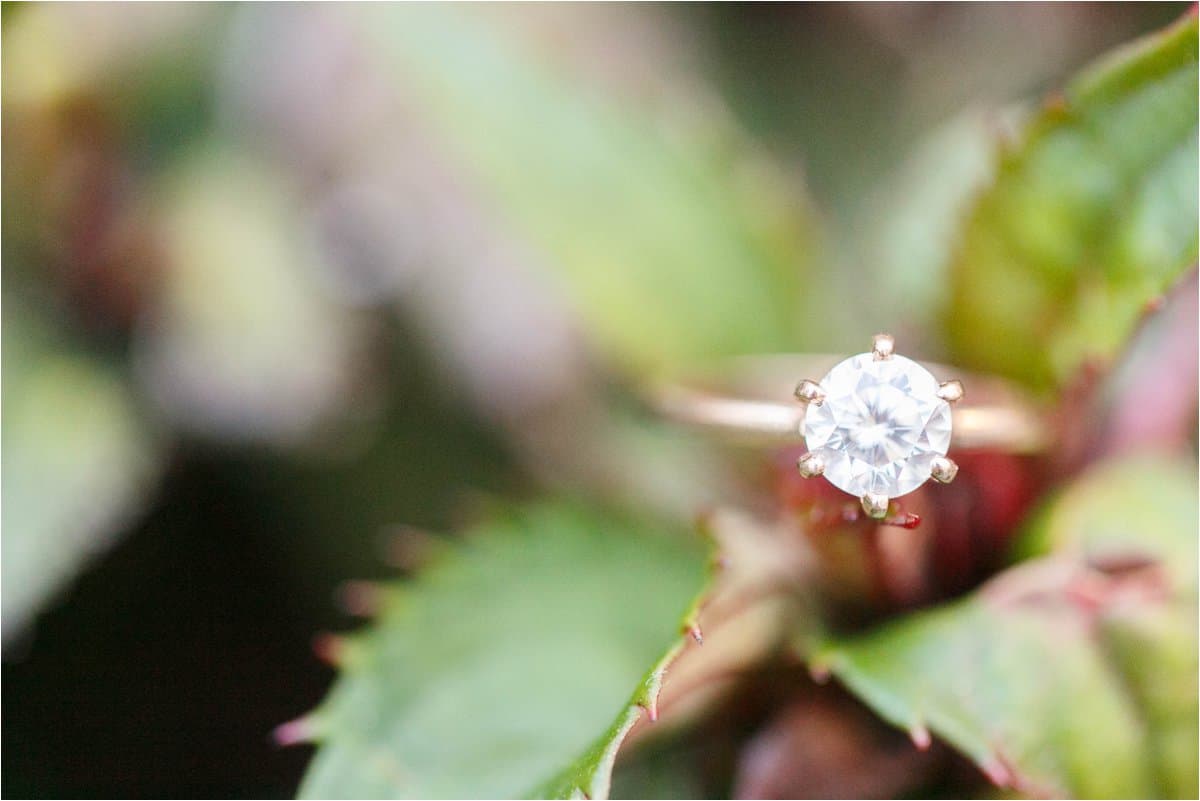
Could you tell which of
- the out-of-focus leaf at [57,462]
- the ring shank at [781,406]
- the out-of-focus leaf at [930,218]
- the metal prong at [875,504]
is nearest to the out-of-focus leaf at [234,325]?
the out-of-focus leaf at [57,462]

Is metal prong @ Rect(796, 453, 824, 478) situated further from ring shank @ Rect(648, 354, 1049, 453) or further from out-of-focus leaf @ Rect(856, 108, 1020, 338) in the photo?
out-of-focus leaf @ Rect(856, 108, 1020, 338)

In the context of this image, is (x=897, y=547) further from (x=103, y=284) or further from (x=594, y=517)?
(x=103, y=284)

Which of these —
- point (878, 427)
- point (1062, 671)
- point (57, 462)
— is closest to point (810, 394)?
point (878, 427)

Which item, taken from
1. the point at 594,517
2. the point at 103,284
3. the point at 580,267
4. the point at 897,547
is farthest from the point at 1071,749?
the point at 103,284

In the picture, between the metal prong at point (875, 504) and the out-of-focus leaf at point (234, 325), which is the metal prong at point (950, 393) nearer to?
the metal prong at point (875, 504)

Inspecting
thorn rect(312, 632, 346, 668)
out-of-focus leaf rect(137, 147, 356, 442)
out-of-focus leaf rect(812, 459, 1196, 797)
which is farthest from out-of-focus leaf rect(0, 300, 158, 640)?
out-of-focus leaf rect(812, 459, 1196, 797)

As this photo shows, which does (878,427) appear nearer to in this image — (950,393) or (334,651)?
(950,393)
